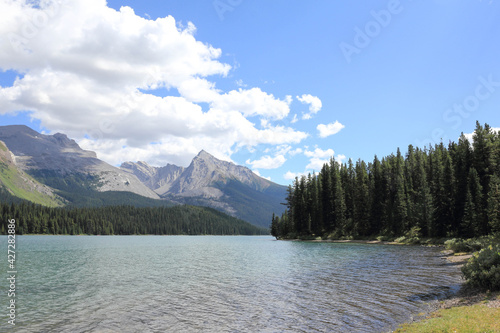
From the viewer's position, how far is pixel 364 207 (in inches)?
4870

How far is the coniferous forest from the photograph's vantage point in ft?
272

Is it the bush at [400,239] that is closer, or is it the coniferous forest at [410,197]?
the coniferous forest at [410,197]

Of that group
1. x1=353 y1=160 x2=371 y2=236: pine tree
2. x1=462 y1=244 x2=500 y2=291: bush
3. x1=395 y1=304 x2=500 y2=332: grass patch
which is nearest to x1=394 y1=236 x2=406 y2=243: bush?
x1=353 y1=160 x2=371 y2=236: pine tree

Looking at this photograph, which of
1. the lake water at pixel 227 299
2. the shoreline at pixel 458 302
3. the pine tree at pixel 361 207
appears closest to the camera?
the shoreline at pixel 458 302

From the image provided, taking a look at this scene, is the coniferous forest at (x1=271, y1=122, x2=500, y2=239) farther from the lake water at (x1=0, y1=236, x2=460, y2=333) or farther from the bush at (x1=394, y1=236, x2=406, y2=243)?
the lake water at (x1=0, y1=236, x2=460, y2=333)

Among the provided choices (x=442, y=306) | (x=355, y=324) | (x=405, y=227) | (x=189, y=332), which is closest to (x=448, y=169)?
(x=405, y=227)

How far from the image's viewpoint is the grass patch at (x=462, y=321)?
53.0ft

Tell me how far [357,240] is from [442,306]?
102060 millimetres

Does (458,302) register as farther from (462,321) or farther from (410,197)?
(410,197)

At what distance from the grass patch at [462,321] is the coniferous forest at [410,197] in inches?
2422

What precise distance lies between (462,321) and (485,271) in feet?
40.3

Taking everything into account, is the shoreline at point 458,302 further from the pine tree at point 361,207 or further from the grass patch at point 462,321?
the pine tree at point 361,207

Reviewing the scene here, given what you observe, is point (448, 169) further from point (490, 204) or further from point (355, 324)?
point (355, 324)

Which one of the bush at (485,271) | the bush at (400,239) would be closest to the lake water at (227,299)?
the bush at (485,271)
